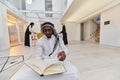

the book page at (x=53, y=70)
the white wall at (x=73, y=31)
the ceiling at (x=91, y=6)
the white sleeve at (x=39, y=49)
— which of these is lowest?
the book page at (x=53, y=70)

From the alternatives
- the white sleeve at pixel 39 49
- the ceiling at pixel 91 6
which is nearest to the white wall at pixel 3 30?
the ceiling at pixel 91 6

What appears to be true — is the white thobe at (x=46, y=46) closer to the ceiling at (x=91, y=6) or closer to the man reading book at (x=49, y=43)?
the man reading book at (x=49, y=43)

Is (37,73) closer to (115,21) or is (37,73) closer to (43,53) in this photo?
(43,53)

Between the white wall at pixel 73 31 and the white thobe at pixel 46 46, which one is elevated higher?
the white wall at pixel 73 31

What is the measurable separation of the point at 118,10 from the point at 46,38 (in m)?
5.45

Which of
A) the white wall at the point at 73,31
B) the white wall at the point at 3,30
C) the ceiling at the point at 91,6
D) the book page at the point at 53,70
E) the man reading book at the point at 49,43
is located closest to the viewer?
the book page at the point at 53,70

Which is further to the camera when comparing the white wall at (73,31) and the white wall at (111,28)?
the white wall at (73,31)

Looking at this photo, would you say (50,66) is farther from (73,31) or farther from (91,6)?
(73,31)

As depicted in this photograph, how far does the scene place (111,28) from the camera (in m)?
5.71

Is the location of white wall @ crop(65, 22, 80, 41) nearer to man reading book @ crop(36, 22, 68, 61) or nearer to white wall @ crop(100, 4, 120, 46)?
white wall @ crop(100, 4, 120, 46)

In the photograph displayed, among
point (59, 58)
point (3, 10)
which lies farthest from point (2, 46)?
point (59, 58)

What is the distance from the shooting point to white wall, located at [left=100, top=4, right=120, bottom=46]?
5225mm

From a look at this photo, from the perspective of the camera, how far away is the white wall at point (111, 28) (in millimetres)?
5225

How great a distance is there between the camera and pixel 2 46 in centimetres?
477
